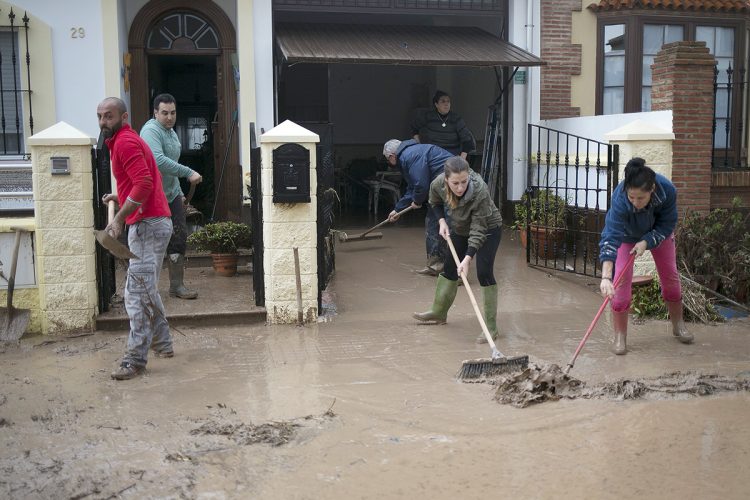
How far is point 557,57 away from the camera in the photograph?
12609mm

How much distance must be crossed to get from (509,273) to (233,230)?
3212 mm

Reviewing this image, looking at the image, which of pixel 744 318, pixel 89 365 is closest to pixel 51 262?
pixel 89 365

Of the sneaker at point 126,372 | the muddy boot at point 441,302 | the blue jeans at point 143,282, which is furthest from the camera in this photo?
the muddy boot at point 441,302

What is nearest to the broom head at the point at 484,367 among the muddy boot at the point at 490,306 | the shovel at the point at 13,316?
the muddy boot at the point at 490,306

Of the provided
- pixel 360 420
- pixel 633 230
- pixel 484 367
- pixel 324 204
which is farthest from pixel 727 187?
pixel 360 420

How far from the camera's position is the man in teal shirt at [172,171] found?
786cm

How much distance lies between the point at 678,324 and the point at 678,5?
7148 millimetres

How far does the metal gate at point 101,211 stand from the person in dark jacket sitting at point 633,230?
433 cm

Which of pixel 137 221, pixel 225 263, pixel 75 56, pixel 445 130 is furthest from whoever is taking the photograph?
pixel 75 56

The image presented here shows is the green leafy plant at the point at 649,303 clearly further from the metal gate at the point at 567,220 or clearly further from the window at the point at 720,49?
the window at the point at 720,49

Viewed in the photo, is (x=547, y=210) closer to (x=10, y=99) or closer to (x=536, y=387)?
(x=536, y=387)

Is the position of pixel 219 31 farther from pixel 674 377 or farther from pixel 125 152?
pixel 674 377

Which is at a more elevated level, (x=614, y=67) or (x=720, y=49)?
(x=720, y=49)

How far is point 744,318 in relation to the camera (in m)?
8.08
